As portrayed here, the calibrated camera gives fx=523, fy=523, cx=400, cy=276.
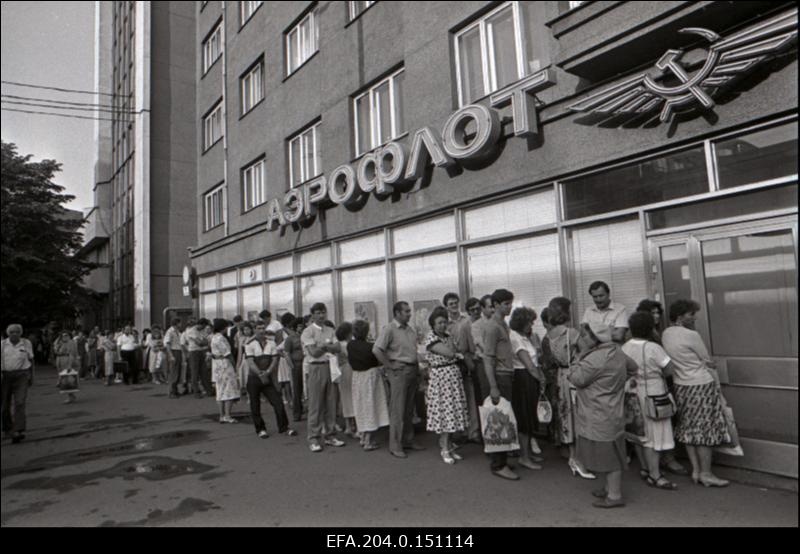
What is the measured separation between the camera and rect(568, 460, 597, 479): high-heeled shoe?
17.8 feet

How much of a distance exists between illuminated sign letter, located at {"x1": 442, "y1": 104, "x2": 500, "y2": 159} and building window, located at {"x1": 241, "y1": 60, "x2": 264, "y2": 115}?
9333 mm

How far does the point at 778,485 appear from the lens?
5.00m

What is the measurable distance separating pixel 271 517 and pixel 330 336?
3530mm

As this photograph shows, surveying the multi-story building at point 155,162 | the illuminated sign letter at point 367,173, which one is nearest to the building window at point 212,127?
the multi-story building at point 155,162

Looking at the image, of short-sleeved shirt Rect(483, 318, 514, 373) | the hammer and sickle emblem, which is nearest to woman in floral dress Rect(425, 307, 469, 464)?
short-sleeved shirt Rect(483, 318, 514, 373)

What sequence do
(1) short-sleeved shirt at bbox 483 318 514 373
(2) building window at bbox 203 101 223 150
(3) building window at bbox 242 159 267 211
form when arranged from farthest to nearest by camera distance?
1. (2) building window at bbox 203 101 223 150
2. (3) building window at bbox 242 159 267 211
3. (1) short-sleeved shirt at bbox 483 318 514 373

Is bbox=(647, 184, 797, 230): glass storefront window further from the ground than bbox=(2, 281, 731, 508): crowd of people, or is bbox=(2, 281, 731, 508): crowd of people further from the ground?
bbox=(647, 184, 797, 230): glass storefront window

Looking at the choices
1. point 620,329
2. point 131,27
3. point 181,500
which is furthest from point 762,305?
point 131,27

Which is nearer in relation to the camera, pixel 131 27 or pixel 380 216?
pixel 380 216

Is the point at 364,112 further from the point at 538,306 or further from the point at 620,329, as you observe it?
the point at 620,329

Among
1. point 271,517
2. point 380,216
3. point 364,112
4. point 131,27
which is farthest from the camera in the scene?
point 131,27

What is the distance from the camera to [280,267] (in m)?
14.4

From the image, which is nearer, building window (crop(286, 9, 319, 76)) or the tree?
building window (crop(286, 9, 319, 76))

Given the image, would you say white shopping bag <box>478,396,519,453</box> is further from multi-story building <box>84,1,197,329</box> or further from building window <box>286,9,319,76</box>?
multi-story building <box>84,1,197,329</box>
